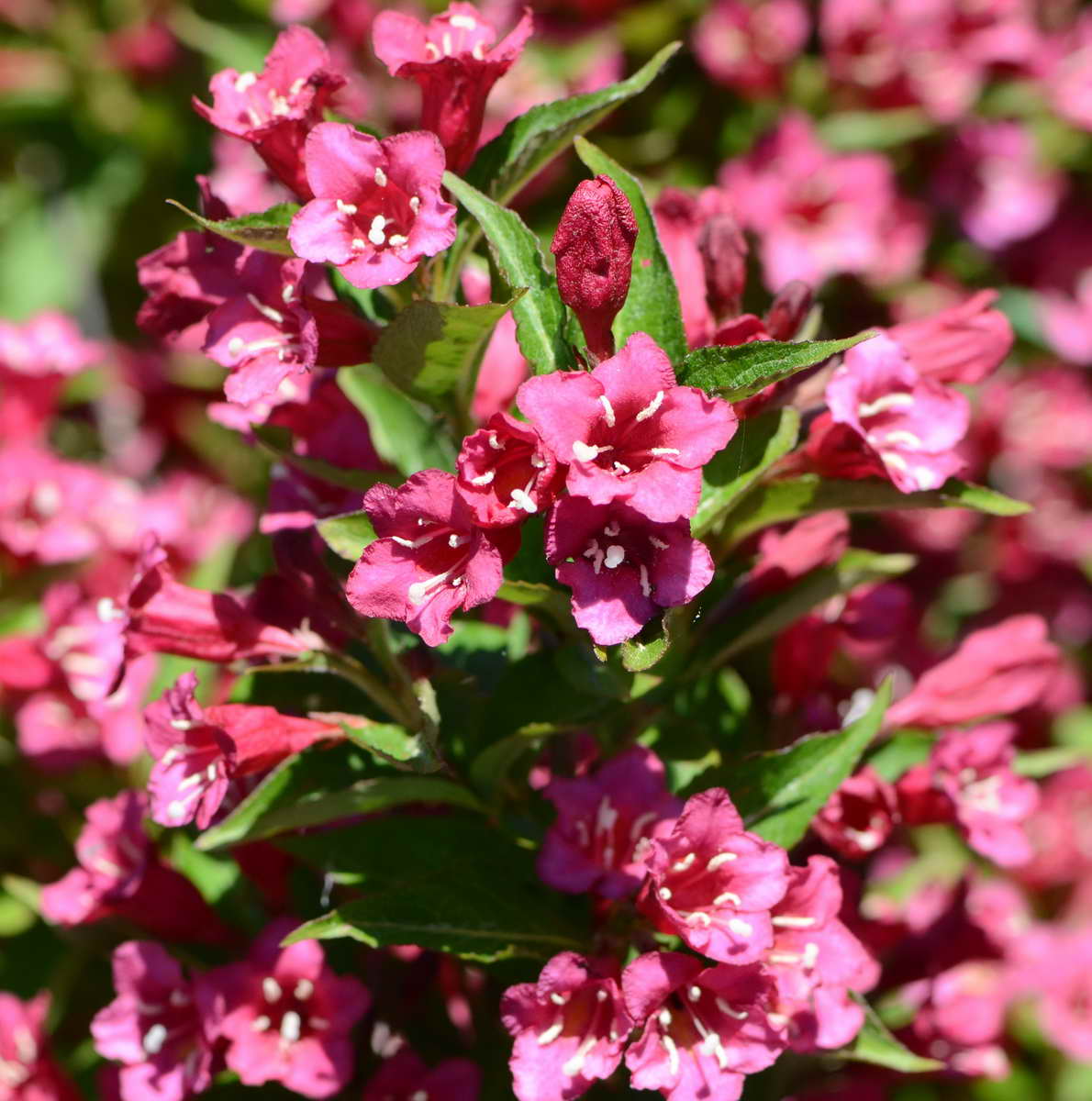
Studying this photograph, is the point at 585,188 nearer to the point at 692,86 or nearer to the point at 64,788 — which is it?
the point at 64,788

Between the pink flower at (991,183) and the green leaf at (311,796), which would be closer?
the green leaf at (311,796)

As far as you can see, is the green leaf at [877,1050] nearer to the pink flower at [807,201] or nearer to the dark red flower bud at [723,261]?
the dark red flower bud at [723,261]

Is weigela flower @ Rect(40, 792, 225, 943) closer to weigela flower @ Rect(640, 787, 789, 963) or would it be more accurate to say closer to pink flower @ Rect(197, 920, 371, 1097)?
pink flower @ Rect(197, 920, 371, 1097)

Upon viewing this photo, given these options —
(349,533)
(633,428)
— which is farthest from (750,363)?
(349,533)


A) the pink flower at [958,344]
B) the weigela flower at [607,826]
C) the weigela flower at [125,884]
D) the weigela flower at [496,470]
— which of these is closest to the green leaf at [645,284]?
the weigela flower at [496,470]

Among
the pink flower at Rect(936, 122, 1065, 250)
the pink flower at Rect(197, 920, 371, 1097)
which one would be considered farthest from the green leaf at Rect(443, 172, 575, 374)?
the pink flower at Rect(936, 122, 1065, 250)

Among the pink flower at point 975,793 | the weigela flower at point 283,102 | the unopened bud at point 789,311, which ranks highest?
the weigela flower at point 283,102

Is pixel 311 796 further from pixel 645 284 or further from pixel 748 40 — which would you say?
pixel 748 40
